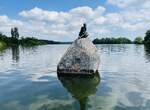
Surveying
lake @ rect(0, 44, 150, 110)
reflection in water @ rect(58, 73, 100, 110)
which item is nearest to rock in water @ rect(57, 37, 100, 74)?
reflection in water @ rect(58, 73, 100, 110)

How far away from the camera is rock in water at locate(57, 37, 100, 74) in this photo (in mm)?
22391

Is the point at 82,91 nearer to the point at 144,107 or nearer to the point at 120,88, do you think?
the point at 120,88

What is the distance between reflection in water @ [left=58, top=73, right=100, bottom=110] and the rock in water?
80 cm

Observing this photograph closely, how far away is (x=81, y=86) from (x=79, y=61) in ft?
14.6

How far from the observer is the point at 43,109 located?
12422mm

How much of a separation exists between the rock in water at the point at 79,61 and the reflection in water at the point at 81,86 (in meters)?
0.80

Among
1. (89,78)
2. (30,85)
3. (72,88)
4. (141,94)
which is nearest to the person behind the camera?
(141,94)

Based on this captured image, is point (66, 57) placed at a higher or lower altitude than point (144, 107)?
higher

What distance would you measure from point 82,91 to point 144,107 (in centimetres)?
479

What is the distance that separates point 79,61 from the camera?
22.5 metres

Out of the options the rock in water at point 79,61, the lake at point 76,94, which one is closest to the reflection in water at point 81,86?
the lake at point 76,94

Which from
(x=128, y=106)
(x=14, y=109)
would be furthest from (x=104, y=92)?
(x=14, y=109)

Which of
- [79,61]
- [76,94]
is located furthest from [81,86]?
[79,61]

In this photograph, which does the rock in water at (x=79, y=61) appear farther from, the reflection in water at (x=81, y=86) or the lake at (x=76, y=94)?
the lake at (x=76, y=94)
